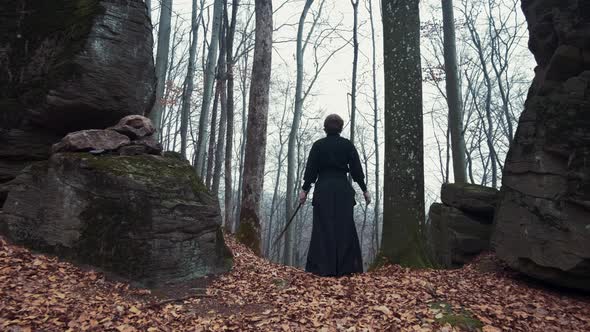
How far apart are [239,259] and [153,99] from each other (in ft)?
9.70

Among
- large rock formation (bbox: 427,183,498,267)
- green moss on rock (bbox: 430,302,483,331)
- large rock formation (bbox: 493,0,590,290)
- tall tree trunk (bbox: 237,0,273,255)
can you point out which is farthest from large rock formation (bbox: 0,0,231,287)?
large rock formation (bbox: 427,183,498,267)

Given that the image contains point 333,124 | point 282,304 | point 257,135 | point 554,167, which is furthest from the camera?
point 257,135

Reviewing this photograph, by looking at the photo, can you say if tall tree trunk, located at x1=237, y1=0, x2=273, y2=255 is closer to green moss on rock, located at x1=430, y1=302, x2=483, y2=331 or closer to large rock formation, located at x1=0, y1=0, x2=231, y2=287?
large rock formation, located at x1=0, y1=0, x2=231, y2=287

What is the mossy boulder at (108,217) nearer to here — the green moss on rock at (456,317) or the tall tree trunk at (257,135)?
the green moss on rock at (456,317)

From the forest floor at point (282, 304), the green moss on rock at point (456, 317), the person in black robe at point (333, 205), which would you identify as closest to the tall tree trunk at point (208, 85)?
the person in black robe at point (333, 205)

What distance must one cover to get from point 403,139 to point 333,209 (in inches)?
59.1

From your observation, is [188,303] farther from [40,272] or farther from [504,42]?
[504,42]

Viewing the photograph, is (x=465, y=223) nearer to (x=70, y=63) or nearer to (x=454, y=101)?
(x=454, y=101)

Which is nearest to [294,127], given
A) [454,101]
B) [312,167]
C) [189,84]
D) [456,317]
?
[189,84]

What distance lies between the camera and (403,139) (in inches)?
227

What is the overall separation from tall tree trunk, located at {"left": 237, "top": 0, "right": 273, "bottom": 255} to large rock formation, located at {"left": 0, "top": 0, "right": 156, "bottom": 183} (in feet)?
9.02

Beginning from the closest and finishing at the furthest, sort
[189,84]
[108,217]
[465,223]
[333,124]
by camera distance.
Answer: [108,217]
[333,124]
[465,223]
[189,84]

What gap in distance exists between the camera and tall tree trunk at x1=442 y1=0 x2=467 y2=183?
10352 mm

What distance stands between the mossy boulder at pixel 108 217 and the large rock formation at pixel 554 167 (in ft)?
13.9
